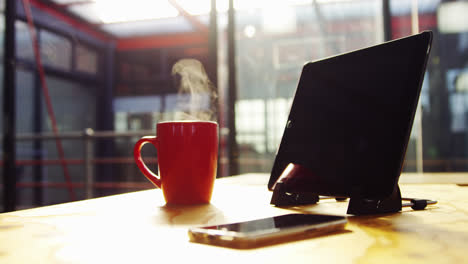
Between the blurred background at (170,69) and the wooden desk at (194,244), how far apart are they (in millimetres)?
1453

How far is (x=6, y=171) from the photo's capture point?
2020 mm

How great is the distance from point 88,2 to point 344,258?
14.8 feet

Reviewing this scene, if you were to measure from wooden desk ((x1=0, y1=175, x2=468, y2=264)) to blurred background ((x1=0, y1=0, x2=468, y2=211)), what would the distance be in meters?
1.45

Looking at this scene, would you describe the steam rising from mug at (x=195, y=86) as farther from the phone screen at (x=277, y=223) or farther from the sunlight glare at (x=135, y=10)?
the sunlight glare at (x=135, y=10)

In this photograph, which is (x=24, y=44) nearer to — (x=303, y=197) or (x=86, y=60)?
(x=86, y=60)

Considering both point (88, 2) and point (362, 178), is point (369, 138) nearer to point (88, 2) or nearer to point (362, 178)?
point (362, 178)

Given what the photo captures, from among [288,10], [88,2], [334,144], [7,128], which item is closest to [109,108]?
[88,2]

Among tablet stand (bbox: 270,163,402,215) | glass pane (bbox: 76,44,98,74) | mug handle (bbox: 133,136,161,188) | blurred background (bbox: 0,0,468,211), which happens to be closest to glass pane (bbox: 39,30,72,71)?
blurred background (bbox: 0,0,468,211)

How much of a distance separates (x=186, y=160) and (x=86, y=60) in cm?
596

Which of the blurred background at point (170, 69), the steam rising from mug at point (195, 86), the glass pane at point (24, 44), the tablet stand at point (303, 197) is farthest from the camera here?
the glass pane at point (24, 44)

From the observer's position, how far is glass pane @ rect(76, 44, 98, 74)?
18.6 ft

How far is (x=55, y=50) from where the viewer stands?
4.96 m

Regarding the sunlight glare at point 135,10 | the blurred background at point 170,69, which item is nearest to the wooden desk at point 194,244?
the blurred background at point 170,69

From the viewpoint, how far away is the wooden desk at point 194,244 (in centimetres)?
26
